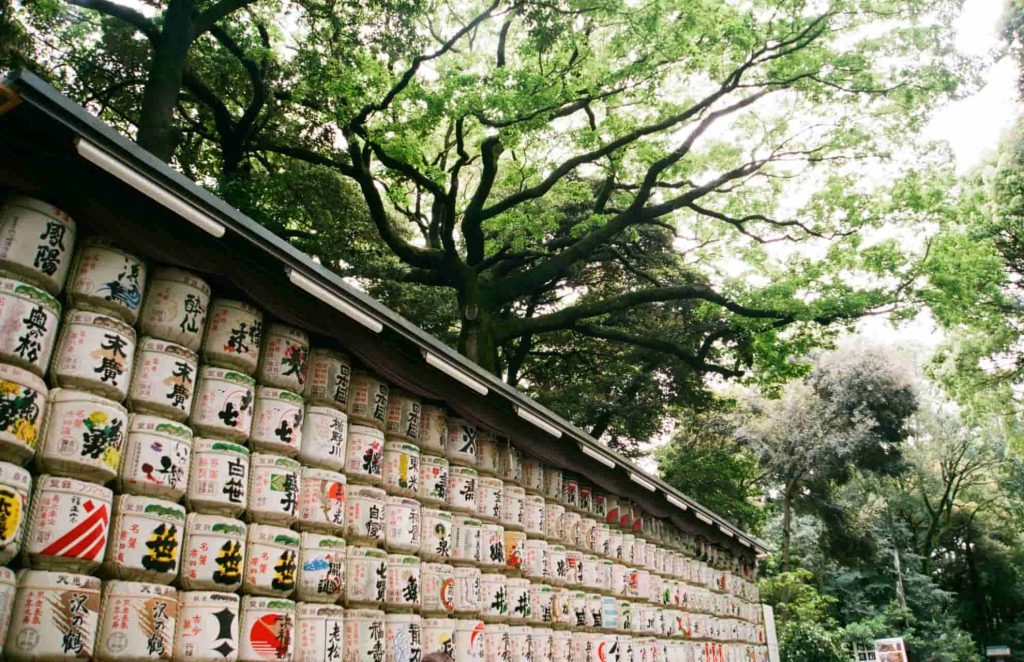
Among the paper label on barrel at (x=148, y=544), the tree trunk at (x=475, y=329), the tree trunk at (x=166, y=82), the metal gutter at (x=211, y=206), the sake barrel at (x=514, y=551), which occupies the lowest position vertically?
the paper label on barrel at (x=148, y=544)

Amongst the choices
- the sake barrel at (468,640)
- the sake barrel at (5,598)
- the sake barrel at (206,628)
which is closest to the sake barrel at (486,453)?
the sake barrel at (468,640)

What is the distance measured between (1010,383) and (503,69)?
21395 mm

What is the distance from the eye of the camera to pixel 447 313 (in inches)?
666

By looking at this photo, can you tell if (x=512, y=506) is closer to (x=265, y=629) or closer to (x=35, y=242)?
(x=265, y=629)

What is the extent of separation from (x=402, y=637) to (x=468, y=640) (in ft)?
2.83

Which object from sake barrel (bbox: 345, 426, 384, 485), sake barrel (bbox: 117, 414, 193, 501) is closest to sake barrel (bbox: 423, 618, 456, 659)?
sake barrel (bbox: 345, 426, 384, 485)

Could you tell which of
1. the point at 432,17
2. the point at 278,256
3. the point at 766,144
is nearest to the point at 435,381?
the point at 278,256

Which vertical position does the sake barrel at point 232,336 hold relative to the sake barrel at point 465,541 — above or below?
above

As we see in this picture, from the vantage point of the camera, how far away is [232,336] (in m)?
3.94

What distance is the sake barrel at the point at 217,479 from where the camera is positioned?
3564mm

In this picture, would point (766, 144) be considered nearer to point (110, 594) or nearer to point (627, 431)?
point (627, 431)

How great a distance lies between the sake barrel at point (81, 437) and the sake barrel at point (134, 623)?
0.53 metres

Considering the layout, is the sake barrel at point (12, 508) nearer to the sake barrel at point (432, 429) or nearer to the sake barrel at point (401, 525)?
the sake barrel at point (401, 525)

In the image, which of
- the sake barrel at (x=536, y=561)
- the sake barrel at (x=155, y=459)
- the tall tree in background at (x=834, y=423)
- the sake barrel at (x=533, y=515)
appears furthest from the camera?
the tall tree in background at (x=834, y=423)
